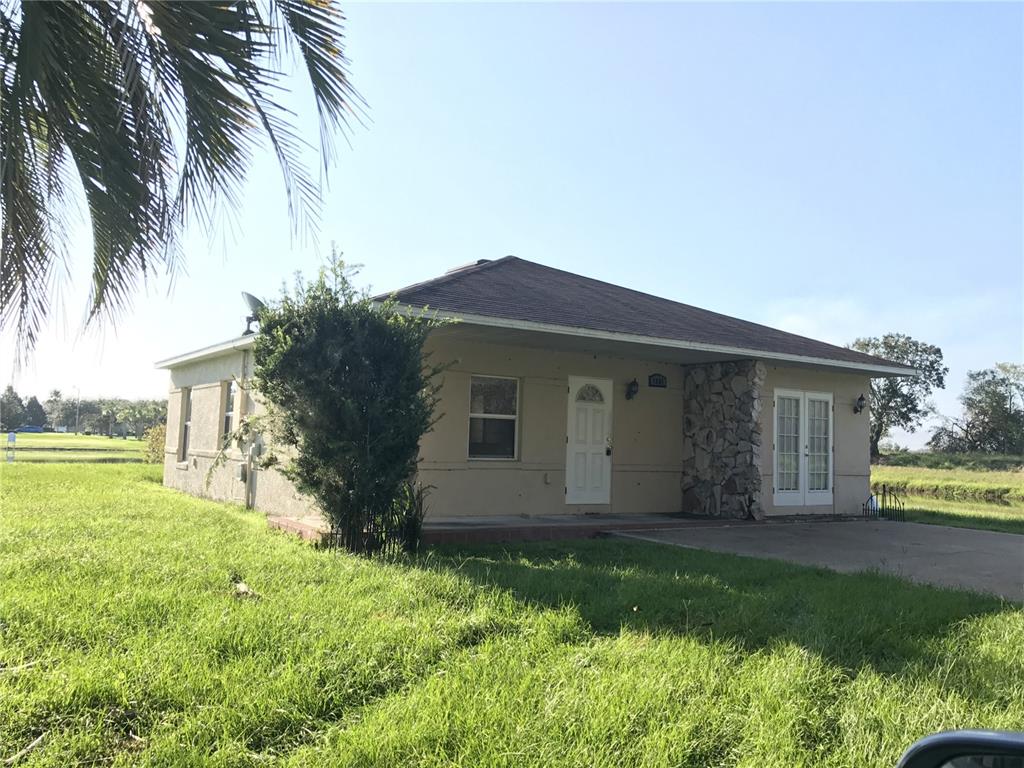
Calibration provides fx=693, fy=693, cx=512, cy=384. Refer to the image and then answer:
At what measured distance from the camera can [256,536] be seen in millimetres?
8531

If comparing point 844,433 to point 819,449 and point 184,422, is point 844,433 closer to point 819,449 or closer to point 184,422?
point 819,449

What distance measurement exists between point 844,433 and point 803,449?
1328mm

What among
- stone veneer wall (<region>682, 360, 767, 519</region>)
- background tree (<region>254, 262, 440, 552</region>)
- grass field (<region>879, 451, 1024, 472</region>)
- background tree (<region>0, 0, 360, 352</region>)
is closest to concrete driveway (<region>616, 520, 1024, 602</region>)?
stone veneer wall (<region>682, 360, 767, 519</region>)

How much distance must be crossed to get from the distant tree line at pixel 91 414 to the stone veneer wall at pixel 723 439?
6984 centimetres

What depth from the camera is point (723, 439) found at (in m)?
12.5

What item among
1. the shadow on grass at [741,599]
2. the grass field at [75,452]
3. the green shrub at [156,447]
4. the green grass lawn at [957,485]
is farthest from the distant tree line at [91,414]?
the shadow on grass at [741,599]

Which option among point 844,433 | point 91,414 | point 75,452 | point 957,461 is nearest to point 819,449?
point 844,433

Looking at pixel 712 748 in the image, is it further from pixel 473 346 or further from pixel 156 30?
pixel 473 346

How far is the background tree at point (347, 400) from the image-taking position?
759cm

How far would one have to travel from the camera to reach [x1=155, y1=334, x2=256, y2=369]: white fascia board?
11898 millimetres

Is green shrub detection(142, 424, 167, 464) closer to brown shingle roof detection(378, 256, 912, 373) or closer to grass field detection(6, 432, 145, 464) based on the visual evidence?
grass field detection(6, 432, 145, 464)

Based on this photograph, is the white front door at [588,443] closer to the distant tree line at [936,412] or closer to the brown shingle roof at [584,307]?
the brown shingle roof at [584,307]

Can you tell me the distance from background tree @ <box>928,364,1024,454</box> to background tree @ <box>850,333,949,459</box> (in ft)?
7.22

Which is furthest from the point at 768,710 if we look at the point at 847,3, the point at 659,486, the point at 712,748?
the point at 659,486
